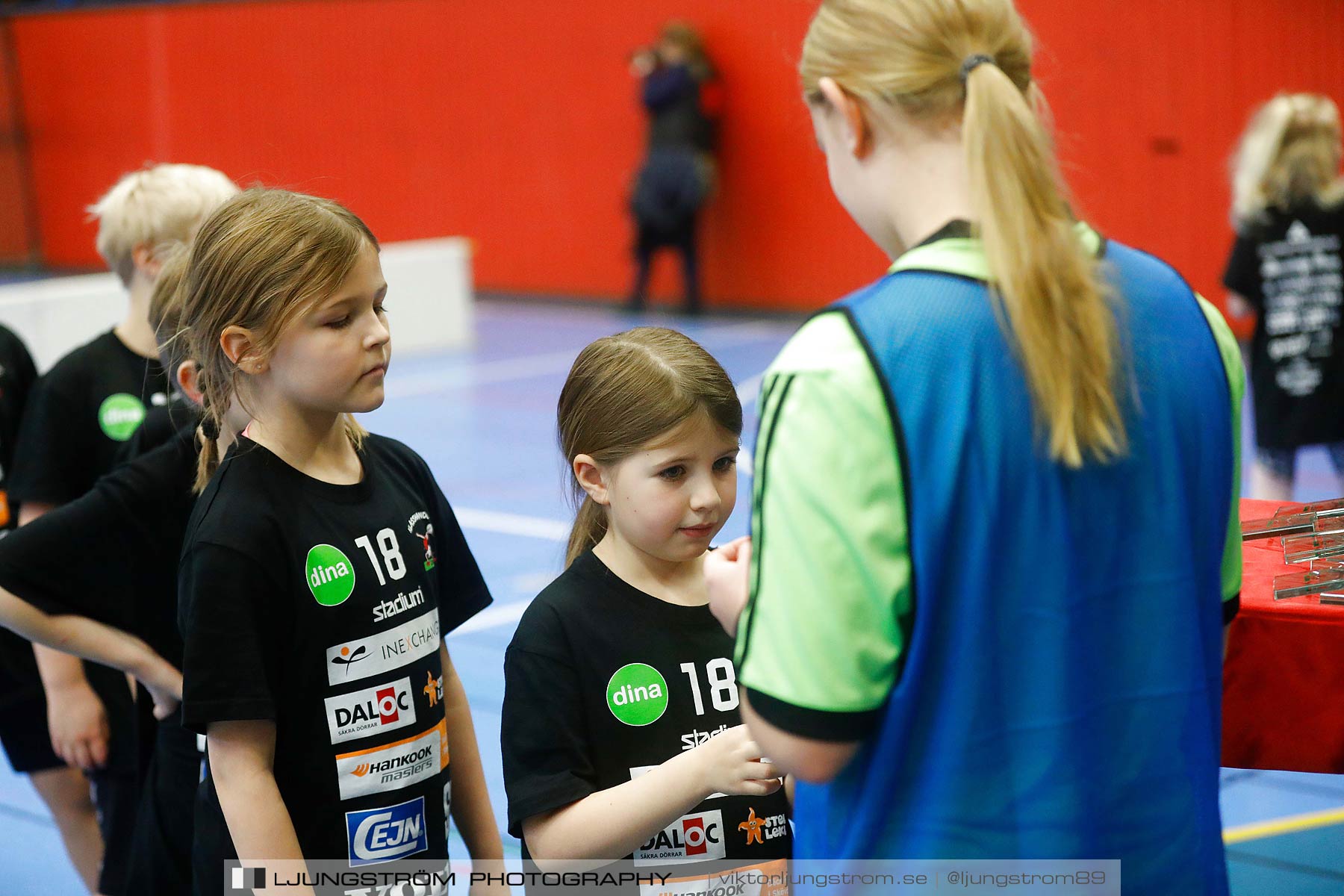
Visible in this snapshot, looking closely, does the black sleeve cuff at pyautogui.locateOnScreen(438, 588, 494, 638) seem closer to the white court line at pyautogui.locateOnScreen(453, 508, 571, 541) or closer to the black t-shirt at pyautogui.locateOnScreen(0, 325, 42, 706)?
the black t-shirt at pyautogui.locateOnScreen(0, 325, 42, 706)

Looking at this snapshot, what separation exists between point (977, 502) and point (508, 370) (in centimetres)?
1019

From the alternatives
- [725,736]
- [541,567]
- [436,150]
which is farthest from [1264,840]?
[436,150]

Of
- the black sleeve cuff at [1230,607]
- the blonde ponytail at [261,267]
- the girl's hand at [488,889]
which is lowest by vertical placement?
the girl's hand at [488,889]

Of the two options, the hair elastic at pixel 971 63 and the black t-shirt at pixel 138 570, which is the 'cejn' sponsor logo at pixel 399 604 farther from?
the hair elastic at pixel 971 63

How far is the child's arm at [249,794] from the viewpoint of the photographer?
6.23 feet

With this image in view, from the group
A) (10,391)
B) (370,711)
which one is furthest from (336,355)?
(10,391)

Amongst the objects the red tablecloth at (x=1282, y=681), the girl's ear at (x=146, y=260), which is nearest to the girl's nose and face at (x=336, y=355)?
the girl's ear at (x=146, y=260)

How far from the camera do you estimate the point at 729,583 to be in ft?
4.66

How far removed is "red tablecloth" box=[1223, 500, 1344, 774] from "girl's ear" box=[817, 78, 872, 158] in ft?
3.88

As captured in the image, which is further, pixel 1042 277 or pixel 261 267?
pixel 261 267

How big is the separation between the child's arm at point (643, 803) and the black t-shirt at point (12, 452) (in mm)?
1992

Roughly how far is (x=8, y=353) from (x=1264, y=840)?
342 cm

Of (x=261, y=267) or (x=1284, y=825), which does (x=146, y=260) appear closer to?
(x=261, y=267)

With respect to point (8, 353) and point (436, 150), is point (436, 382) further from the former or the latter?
point (8, 353)
